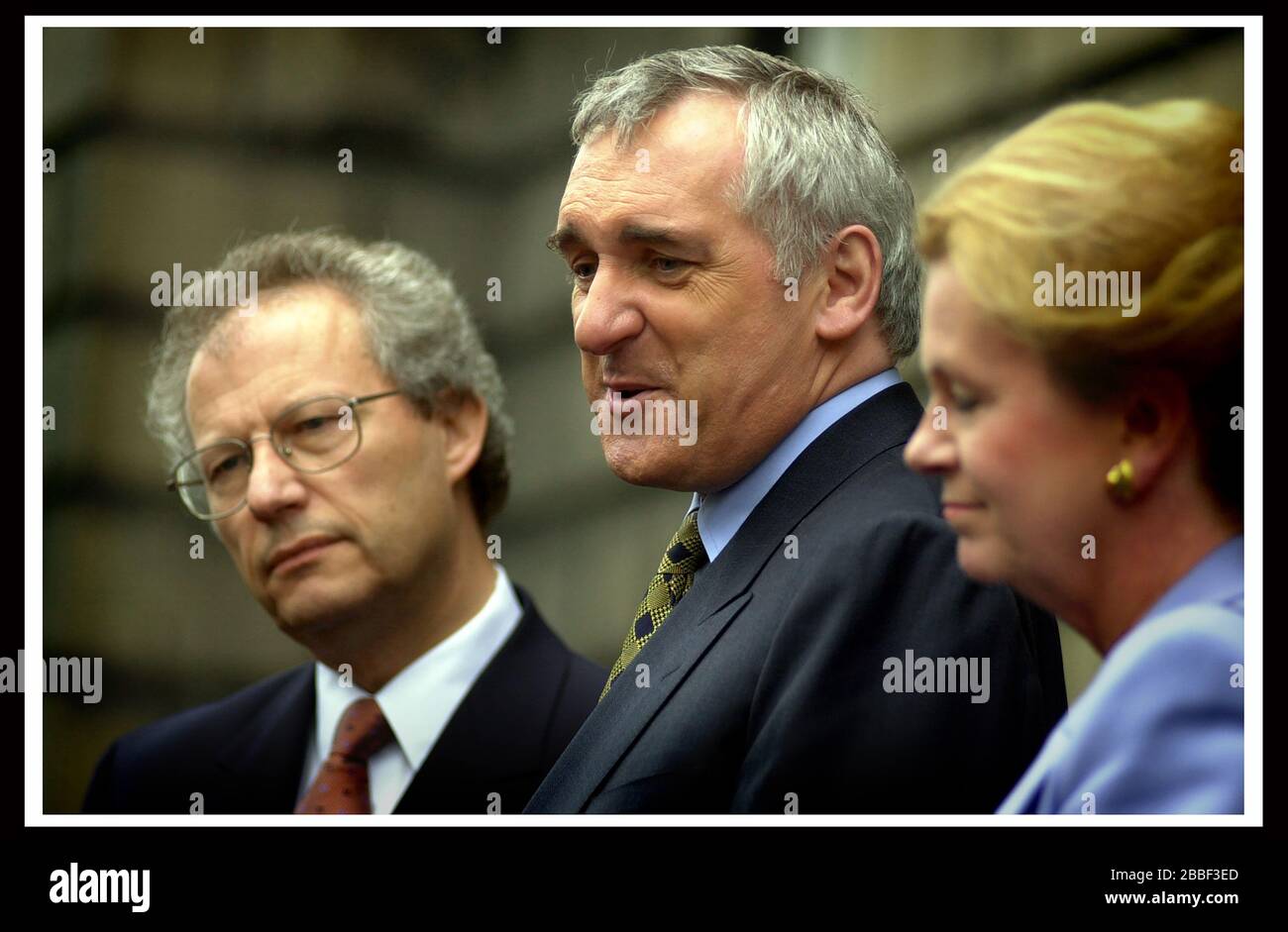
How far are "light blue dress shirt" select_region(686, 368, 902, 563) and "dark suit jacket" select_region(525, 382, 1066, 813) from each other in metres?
0.04

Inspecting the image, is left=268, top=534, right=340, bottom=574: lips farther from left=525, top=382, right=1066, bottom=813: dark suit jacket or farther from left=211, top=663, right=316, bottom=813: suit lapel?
left=525, top=382, right=1066, bottom=813: dark suit jacket

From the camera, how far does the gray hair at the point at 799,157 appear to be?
3961mm

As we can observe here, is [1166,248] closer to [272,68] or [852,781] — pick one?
[852,781]

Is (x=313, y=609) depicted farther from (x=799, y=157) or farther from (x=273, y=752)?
(x=799, y=157)

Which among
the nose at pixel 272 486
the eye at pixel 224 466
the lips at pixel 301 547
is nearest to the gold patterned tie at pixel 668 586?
the lips at pixel 301 547

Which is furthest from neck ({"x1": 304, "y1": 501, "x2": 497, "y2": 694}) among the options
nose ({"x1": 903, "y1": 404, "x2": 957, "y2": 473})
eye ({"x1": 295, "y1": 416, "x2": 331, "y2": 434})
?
nose ({"x1": 903, "y1": 404, "x2": 957, "y2": 473})

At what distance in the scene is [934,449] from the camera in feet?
12.2

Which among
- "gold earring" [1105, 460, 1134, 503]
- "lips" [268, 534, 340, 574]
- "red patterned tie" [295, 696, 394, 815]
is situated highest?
"gold earring" [1105, 460, 1134, 503]

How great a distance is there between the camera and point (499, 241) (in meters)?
4.70

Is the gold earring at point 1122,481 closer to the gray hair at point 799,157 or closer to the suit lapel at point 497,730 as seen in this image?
the gray hair at point 799,157

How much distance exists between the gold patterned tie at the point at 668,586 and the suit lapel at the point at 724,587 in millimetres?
138

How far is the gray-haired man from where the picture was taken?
3650 millimetres
